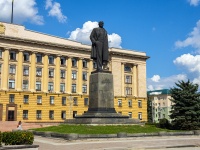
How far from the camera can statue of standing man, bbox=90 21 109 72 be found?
85.7 feet

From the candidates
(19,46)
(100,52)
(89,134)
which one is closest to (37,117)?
(19,46)

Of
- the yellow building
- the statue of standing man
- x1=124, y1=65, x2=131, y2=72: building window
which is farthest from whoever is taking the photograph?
x1=124, y1=65, x2=131, y2=72: building window

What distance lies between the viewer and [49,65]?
61.9 meters

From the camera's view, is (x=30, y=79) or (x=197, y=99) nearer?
(x=197, y=99)

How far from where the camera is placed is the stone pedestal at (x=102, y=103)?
928 inches

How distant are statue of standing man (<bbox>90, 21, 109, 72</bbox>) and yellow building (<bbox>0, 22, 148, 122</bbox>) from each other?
111 feet

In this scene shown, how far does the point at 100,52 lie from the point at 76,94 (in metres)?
39.1

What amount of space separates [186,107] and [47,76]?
112 feet

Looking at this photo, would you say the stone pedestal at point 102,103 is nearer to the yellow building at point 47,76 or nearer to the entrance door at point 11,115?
the entrance door at point 11,115

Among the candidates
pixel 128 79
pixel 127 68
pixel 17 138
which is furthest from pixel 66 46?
pixel 17 138

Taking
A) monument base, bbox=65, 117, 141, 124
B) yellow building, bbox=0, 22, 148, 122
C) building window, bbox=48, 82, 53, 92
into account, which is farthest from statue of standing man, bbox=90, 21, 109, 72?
building window, bbox=48, 82, 53, 92

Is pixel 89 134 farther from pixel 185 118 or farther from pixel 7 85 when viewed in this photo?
pixel 7 85

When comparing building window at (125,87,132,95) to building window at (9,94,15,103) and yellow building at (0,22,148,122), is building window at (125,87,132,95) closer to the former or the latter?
yellow building at (0,22,148,122)

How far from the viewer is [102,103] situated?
80.0 feet
